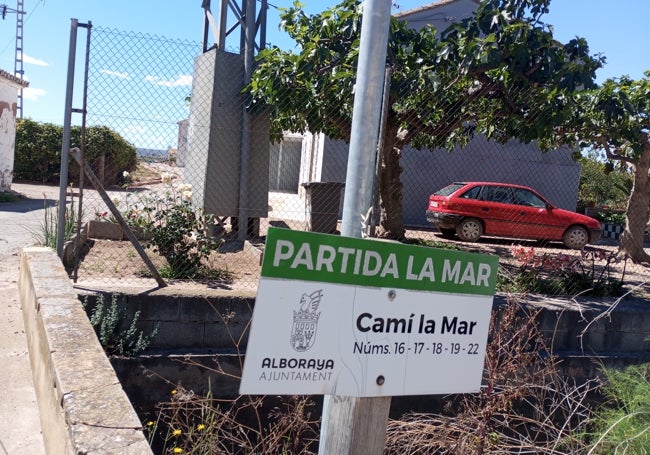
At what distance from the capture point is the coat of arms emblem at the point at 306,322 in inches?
78.4

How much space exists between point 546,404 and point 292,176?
33.1 ft

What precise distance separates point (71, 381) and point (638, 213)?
1230 centimetres

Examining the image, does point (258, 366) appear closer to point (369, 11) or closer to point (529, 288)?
point (369, 11)

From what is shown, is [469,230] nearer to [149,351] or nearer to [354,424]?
[149,351]

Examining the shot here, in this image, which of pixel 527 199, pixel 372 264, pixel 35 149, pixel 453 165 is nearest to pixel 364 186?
pixel 372 264

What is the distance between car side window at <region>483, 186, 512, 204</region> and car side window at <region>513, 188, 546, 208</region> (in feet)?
0.74

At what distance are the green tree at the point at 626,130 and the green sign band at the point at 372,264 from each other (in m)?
6.20

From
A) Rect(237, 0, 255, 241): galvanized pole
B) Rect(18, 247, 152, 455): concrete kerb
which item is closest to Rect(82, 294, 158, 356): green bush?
Rect(18, 247, 152, 455): concrete kerb

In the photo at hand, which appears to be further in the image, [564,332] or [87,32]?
[564,332]

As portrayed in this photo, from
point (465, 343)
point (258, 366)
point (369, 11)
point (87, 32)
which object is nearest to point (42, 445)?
point (258, 366)

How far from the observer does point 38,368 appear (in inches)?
165

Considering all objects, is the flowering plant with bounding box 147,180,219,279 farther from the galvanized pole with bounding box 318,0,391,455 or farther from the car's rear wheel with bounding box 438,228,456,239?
the car's rear wheel with bounding box 438,228,456,239

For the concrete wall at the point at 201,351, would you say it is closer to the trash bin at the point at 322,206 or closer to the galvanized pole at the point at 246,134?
the galvanized pole at the point at 246,134

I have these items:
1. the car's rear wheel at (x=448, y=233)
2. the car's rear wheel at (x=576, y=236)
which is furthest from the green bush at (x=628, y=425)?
the car's rear wheel at (x=576, y=236)
